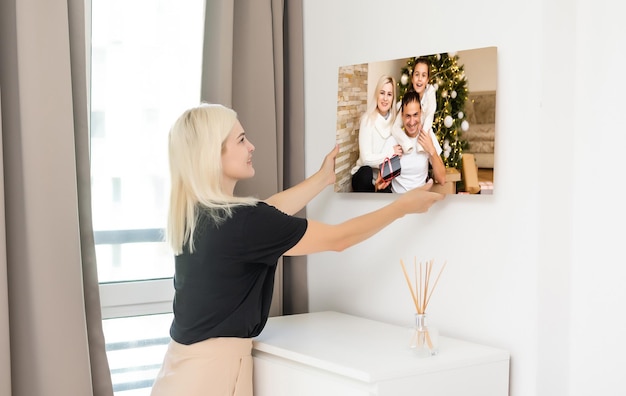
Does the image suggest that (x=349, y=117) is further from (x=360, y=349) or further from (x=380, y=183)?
(x=360, y=349)

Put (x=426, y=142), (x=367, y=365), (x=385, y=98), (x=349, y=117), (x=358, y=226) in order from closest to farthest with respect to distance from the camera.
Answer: (x=367, y=365) < (x=358, y=226) < (x=426, y=142) < (x=385, y=98) < (x=349, y=117)

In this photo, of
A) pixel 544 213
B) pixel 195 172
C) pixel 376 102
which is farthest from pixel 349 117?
pixel 544 213

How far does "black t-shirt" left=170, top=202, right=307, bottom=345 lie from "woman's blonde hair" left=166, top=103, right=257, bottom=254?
0.11 ft

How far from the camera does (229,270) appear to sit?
1838mm

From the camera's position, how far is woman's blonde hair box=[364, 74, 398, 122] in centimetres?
211

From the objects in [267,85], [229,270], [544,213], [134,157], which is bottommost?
[229,270]

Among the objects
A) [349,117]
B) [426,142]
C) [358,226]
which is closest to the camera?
[358,226]

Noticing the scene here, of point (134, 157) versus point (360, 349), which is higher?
point (134, 157)

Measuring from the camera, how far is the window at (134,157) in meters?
2.23

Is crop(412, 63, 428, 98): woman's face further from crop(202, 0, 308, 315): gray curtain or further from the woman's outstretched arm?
crop(202, 0, 308, 315): gray curtain

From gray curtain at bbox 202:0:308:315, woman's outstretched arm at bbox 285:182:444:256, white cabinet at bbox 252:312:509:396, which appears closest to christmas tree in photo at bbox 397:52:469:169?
woman's outstretched arm at bbox 285:182:444:256

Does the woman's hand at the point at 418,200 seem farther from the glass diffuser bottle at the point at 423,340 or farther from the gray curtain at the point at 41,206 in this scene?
the gray curtain at the point at 41,206

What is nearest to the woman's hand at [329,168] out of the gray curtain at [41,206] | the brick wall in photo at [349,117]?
the brick wall in photo at [349,117]

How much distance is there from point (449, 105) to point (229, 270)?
703 mm
